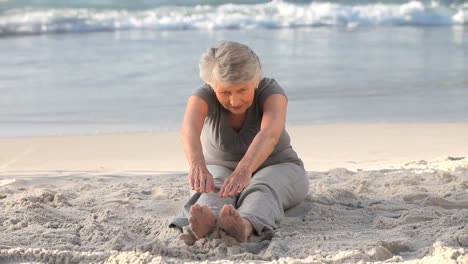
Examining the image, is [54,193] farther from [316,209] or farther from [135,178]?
[316,209]

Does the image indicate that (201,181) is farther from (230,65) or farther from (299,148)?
(299,148)

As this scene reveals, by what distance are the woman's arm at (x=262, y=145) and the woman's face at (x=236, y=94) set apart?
122mm

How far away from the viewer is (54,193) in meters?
5.03

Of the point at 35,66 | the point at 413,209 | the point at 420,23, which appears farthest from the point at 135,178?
the point at 420,23

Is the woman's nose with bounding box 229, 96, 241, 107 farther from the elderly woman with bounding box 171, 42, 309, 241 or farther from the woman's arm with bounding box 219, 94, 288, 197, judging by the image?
the woman's arm with bounding box 219, 94, 288, 197

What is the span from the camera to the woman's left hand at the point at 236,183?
12.8 feet

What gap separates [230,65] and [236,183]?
54 cm

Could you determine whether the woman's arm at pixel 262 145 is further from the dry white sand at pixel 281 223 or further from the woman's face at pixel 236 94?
the dry white sand at pixel 281 223

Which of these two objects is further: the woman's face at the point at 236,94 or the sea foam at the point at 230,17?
the sea foam at the point at 230,17

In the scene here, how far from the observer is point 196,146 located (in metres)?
4.15

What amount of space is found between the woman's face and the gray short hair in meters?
0.03

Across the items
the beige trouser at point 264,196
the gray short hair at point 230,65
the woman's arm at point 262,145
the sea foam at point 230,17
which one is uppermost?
the gray short hair at point 230,65

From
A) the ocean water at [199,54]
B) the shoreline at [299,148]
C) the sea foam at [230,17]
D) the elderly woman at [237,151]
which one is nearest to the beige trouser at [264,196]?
the elderly woman at [237,151]

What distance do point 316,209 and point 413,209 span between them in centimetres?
Result: 50
